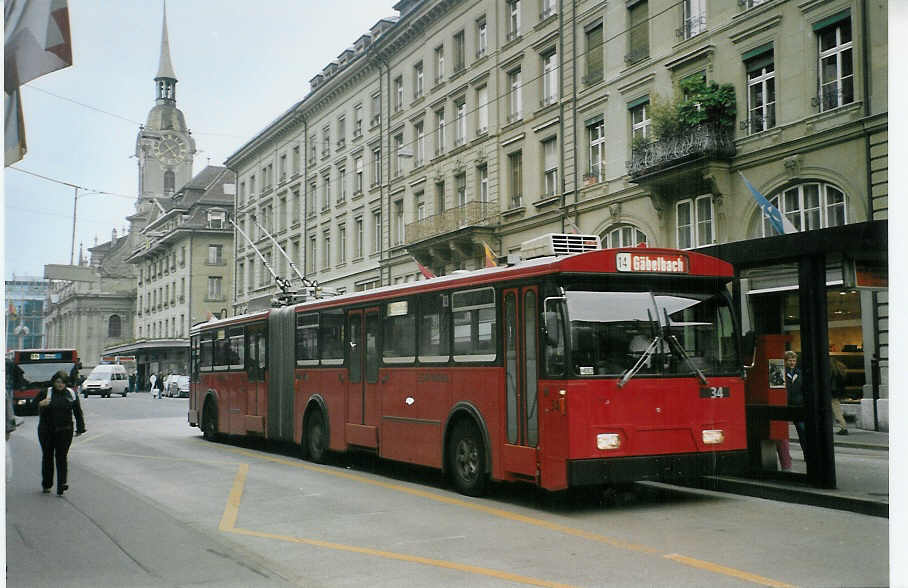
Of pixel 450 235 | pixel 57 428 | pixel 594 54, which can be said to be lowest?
pixel 57 428

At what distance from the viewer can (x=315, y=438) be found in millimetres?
15578

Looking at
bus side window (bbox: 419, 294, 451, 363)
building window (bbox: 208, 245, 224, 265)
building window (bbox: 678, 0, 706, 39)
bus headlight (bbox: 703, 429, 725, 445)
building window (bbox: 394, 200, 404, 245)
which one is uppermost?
building window (bbox: 678, 0, 706, 39)

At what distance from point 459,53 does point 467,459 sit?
687 centimetres

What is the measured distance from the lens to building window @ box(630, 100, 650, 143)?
19.8 meters

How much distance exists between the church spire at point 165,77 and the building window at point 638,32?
9.28 metres

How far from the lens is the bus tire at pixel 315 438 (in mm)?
15212

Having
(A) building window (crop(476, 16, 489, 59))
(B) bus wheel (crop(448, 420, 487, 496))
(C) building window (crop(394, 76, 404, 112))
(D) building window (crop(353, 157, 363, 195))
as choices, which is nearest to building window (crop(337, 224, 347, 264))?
(D) building window (crop(353, 157, 363, 195))

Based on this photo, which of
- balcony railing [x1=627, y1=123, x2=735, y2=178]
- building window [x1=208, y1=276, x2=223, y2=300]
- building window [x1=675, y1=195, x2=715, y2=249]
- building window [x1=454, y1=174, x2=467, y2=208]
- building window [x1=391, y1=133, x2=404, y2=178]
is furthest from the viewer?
building window [x1=675, y1=195, x2=715, y2=249]

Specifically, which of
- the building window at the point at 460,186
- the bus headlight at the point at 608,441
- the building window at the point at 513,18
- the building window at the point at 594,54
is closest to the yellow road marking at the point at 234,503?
the bus headlight at the point at 608,441

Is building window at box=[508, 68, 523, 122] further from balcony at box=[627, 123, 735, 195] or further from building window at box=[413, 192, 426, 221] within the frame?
balcony at box=[627, 123, 735, 195]

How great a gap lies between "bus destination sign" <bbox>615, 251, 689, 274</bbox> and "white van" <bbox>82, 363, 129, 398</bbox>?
21.8 feet

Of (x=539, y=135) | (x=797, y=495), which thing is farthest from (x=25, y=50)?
(x=539, y=135)

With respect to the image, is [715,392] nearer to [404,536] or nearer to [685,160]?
[404,536]

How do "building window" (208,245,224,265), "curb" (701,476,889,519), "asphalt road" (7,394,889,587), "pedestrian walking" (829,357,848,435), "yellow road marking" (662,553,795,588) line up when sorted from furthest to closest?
"building window" (208,245,224,265)
"pedestrian walking" (829,357,848,435)
"curb" (701,476,889,519)
"asphalt road" (7,394,889,587)
"yellow road marking" (662,553,795,588)
